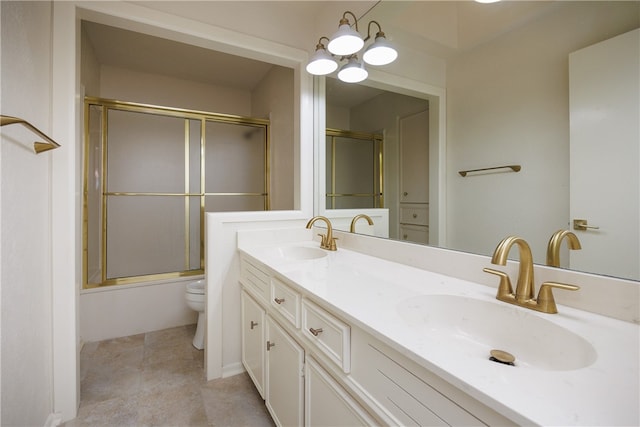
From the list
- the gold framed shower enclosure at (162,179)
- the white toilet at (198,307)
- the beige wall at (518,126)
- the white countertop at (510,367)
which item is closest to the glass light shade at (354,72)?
the beige wall at (518,126)

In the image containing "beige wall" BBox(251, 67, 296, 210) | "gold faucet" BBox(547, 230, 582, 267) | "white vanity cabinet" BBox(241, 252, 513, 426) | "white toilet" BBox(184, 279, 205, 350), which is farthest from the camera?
"beige wall" BBox(251, 67, 296, 210)

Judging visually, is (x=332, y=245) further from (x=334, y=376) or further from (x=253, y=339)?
(x=334, y=376)

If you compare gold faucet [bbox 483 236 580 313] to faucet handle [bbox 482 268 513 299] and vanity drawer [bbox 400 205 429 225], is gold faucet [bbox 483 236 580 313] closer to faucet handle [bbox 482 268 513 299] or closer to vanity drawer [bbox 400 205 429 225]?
faucet handle [bbox 482 268 513 299]

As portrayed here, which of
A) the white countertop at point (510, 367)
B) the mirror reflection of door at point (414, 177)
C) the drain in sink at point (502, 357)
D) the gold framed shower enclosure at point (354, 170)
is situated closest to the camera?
the white countertop at point (510, 367)

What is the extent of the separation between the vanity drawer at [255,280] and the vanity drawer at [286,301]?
101 millimetres

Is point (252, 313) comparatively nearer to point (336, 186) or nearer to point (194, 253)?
point (336, 186)

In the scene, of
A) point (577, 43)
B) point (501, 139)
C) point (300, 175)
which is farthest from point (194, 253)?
point (577, 43)

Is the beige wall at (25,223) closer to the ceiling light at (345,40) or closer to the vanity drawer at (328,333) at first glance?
the vanity drawer at (328,333)

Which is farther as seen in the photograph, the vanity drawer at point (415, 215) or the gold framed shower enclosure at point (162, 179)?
the gold framed shower enclosure at point (162, 179)

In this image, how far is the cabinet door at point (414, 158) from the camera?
1296 mm

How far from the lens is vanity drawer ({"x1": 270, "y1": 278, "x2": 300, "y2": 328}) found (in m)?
1.04

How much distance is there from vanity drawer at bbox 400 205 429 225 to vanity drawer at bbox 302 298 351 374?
656mm

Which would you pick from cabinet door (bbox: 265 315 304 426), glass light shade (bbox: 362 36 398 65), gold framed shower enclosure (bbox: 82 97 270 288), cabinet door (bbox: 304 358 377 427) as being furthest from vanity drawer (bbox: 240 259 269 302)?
gold framed shower enclosure (bbox: 82 97 270 288)

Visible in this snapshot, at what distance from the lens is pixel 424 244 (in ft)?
4.11
